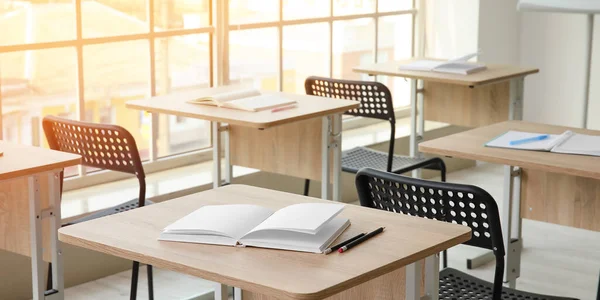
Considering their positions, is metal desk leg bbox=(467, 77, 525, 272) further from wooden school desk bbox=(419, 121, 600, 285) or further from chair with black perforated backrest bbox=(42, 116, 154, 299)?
chair with black perforated backrest bbox=(42, 116, 154, 299)

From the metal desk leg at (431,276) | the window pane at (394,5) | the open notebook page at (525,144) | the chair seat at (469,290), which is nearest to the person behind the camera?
the metal desk leg at (431,276)

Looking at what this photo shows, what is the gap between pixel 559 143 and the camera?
335cm

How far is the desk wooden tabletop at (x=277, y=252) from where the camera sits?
6.16 feet

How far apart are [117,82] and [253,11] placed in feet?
3.31

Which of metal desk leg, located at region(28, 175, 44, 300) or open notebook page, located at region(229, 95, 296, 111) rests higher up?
open notebook page, located at region(229, 95, 296, 111)

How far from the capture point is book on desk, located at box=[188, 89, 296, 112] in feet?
12.7

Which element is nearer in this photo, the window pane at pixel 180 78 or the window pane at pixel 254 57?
the window pane at pixel 180 78

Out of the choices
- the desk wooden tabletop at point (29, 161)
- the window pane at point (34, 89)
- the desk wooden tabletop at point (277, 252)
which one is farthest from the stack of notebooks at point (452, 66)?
the desk wooden tabletop at point (277, 252)

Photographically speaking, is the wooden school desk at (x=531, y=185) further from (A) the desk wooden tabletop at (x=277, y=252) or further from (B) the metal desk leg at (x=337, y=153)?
(A) the desk wooden tabletop at (x=277, y=252)

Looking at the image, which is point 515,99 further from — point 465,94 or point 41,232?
point 41,232

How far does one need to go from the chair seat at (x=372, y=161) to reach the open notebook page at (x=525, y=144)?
0.89 m

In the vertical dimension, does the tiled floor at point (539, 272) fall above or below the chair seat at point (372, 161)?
below

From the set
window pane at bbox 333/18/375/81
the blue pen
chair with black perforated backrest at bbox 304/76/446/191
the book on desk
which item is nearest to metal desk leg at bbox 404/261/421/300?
the blue pen

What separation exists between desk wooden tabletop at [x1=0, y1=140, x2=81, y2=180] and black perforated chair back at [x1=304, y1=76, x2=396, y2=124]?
5.62ft
